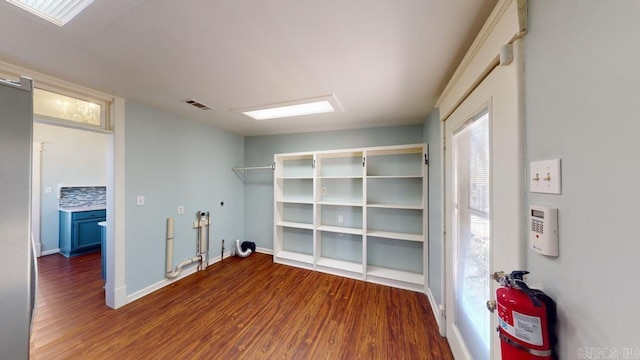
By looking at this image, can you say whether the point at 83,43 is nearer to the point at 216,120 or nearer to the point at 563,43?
the point at 216,120

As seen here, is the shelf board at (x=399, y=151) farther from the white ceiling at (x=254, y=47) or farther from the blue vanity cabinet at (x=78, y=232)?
the blue vanity cabinet at (x=78, y=232)

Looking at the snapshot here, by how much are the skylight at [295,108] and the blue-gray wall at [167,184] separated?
3.52ft

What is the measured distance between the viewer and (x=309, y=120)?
2996mm

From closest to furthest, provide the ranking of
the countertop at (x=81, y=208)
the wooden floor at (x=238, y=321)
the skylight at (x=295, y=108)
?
the wooden floor at (x=238, y=321) → the skylight at (x=295, y=108) → the countertop at (x=81, y=208)

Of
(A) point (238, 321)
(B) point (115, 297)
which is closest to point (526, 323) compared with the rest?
(A) point (238, 321)

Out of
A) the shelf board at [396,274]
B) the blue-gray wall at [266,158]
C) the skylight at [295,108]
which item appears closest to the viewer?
the skylight at [295,108]

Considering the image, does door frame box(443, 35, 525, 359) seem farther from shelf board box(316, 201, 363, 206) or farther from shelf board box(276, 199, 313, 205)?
shelf board box(276, 199, 313, 205)

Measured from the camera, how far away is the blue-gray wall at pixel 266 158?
3.45m

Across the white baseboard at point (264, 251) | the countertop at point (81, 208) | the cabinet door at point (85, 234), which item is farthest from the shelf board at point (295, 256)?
the countertop at point (81, 208)

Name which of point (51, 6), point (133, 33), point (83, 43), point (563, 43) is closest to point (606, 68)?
point (563, 43)

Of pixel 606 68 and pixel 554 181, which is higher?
pixel 606 68

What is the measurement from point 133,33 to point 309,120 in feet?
6.56

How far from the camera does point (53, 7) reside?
43.8 inches

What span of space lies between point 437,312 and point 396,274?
0.79m
